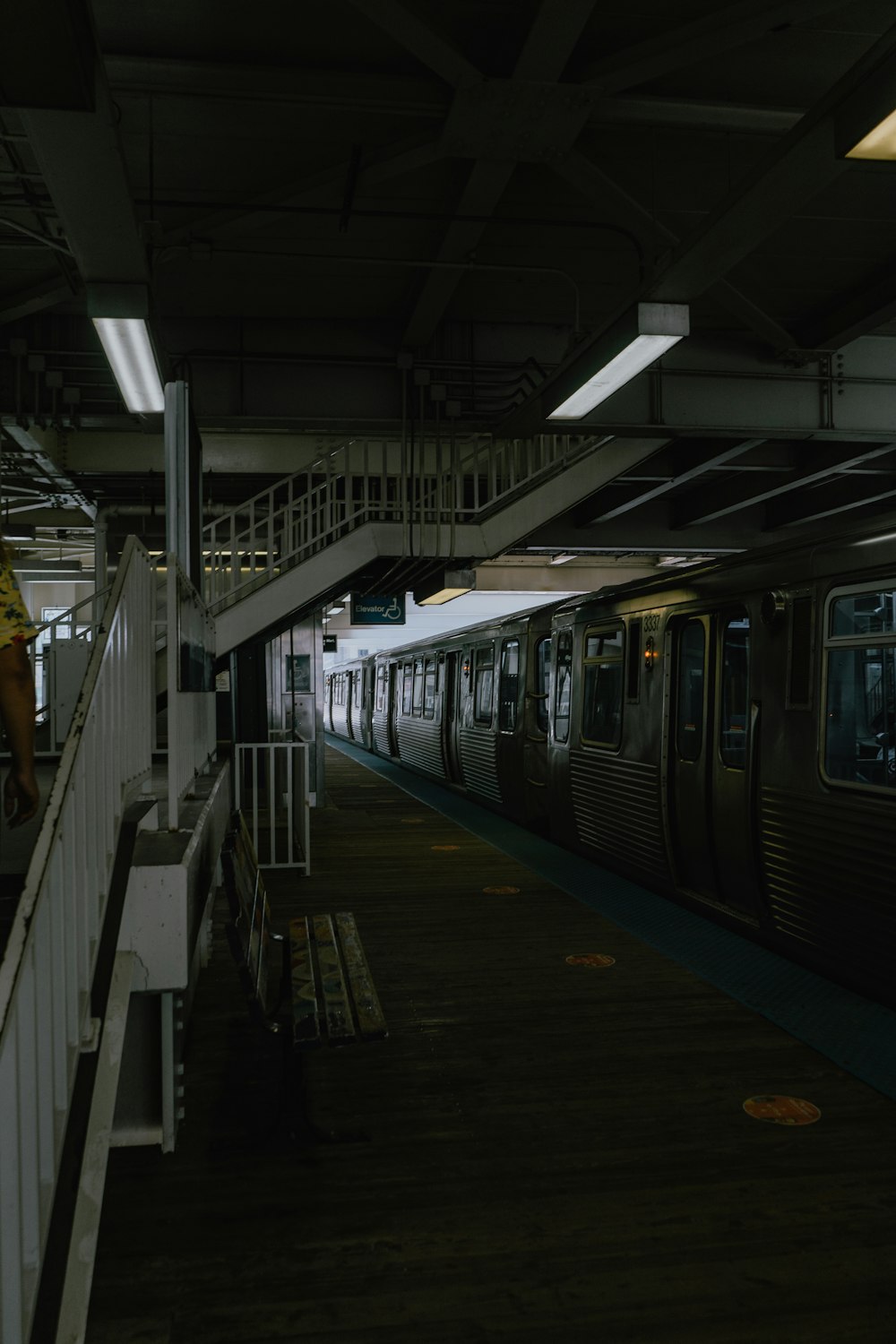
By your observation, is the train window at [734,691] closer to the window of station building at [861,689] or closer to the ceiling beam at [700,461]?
the window of station building at [861,689]

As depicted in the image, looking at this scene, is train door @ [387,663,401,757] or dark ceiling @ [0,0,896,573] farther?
train door @ [387,663,401,757]

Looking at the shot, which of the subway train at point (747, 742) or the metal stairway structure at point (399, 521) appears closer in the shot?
the subway train at point (747, 742)

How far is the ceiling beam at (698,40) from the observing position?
4539 mm

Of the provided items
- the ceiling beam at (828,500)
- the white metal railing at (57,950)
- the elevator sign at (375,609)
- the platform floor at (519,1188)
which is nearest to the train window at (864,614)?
the platform floor at (519,1188)

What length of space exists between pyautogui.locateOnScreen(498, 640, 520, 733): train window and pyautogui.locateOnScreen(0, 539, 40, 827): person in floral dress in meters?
8.93

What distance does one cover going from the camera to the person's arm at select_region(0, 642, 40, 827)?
286 cm

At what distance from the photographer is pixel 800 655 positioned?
5625mm

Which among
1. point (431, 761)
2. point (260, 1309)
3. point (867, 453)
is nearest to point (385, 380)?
point (867, 453)

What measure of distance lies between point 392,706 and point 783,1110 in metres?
17.2

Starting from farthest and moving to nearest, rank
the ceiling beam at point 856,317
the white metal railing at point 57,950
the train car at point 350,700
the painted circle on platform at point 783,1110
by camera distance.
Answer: the train car at point 350,700
the ceiling beam at point 856,317
the painted circle on platform at point 783,1110
the white metal railing at point 57,950

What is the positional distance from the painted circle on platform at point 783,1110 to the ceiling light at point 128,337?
14.5ft

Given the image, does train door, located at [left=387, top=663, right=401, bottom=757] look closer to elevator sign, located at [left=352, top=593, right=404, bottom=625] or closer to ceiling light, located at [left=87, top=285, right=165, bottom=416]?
elevator sign, located at [left=352, top=593, right=404, bottom=625]

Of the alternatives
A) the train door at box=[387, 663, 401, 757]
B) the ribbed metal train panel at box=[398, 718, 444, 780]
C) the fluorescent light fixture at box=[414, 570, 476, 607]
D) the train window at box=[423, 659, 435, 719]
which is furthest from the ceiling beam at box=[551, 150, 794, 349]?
the train door at box=[387, 663, 401, 757]

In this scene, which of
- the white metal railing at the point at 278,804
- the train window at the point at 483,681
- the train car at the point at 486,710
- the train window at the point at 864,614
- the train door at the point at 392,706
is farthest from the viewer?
the train door at the point at 392,706
